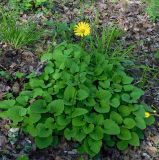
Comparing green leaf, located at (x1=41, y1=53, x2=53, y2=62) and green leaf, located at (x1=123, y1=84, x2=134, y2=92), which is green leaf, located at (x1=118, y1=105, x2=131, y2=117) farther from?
green leaf, located at (x1=41, y1=53, x2=53, y2=62)

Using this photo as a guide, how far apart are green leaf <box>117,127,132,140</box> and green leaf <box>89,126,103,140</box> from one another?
8.5 inches

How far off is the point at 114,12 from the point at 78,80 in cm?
211

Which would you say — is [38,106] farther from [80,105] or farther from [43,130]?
[80,105]

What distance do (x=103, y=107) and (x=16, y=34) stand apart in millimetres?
1401

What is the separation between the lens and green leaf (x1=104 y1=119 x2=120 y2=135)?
3.70 m

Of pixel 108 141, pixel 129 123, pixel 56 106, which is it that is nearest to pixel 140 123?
pixel 129 123

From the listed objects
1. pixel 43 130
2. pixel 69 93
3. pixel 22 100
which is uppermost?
pixel 69 93

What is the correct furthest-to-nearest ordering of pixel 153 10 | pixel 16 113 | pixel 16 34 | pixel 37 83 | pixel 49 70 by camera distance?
pixel 153 10, pixel 16 34, pixel 49 70, pixel 37 83, pixel 16 113

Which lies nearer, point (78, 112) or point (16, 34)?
point (78, 112)

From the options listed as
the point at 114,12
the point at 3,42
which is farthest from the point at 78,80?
the point at 114,12

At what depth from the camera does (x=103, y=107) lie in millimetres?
3836

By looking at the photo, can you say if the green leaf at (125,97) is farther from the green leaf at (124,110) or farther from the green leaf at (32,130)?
the green leaf at (32,130)

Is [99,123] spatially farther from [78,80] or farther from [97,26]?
[97,26]

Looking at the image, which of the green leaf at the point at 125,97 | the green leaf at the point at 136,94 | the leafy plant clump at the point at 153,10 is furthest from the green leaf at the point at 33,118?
the leafy plant clump at the point at 153,10
